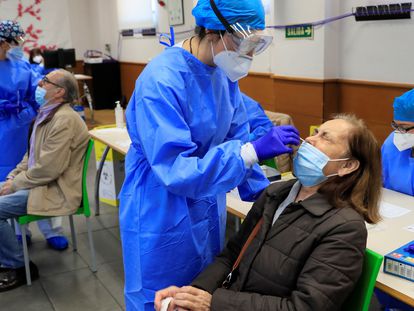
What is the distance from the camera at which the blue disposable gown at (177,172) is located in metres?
1.30

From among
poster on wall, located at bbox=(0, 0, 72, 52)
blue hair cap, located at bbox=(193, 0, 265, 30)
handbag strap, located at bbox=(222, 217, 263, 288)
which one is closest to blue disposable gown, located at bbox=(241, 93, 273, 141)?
handbag strap, located at bbox=(222, 217, 263, 288)

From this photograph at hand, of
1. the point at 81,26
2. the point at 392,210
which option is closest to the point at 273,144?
the point at 392,210

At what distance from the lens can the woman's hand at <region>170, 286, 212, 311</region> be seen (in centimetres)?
140

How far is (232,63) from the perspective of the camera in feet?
→ 4.83

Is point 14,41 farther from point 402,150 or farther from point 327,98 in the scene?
point 402,150

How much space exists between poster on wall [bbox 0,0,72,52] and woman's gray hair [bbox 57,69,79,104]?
19.3 feet

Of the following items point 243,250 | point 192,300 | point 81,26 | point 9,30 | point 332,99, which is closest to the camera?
point 192,300

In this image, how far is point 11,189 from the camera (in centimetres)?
281

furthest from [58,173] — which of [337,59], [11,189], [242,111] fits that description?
[337,59]

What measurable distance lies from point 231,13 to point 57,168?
171 centimetres

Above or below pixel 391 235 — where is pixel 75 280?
below

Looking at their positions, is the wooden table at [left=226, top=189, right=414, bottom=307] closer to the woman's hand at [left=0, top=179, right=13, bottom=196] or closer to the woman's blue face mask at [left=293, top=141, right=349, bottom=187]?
the woman's blue face mask at [left=293, top=141, right=349, bottom=187]

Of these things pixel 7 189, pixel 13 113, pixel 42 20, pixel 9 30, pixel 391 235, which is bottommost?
pixel 7 189

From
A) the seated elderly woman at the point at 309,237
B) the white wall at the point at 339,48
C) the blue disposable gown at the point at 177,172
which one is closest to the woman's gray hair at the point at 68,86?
the white wall at the point at 339,48
